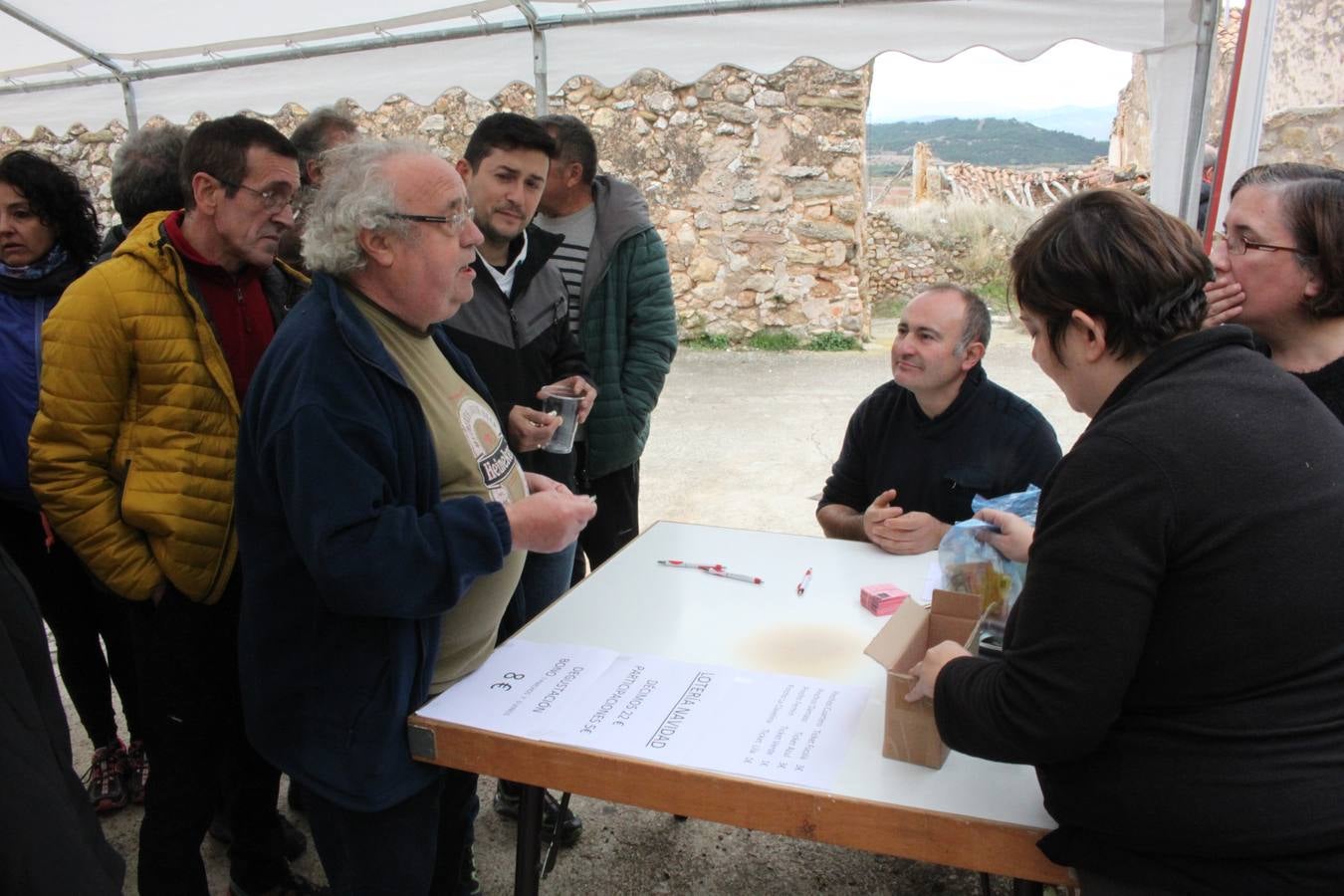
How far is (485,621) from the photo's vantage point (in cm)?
167

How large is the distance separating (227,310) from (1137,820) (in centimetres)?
191

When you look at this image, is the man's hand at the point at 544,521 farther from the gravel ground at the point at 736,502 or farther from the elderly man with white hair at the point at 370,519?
the gravel ground at the point at 736,502

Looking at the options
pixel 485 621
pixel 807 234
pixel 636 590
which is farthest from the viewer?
pixel 807 234

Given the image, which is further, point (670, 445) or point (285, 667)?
point (670, 445)

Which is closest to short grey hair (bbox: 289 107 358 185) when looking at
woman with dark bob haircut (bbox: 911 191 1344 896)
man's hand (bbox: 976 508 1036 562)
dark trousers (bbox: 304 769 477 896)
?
dark trousers (bbox: 304 769 477 896)

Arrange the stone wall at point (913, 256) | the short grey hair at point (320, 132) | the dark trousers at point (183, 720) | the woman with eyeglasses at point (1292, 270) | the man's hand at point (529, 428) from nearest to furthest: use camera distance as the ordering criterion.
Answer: the woman with eyeglasses at point (1292, 270) < the dark trousers at point (183, 720) < the man's hand at point (529, 428) < the short grey hair at point (320, 132) < the stone wall at point (913, 256)

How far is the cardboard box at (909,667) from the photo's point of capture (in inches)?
51.0

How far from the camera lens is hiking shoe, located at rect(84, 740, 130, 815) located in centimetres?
264

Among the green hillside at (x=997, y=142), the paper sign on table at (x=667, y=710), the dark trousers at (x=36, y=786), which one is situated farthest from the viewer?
the green hillside at (x=997, y=142)

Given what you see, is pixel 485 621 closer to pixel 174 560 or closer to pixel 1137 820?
pixel 174 560

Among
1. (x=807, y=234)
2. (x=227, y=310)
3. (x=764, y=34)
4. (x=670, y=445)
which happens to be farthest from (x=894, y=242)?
(x=227, y=310)

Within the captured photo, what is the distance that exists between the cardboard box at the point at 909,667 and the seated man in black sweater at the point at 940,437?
83 centimetres

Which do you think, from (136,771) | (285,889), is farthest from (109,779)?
(285,889)

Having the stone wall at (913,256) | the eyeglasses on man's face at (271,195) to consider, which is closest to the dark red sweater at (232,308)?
the eyeglasses on man's face at (271,195)
